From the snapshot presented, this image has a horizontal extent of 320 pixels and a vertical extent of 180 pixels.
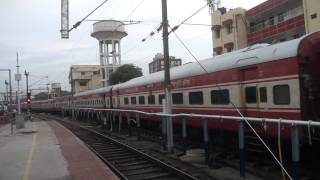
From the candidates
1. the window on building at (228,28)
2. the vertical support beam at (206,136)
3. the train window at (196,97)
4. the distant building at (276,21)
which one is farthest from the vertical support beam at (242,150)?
the window on building at (228,28)

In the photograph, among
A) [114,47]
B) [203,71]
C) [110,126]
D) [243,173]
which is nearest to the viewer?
[243,173]

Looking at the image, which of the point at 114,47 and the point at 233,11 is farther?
the point at 114,47

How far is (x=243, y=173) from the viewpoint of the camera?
37.4 feet

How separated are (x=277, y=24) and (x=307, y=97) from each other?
30753 millimetres

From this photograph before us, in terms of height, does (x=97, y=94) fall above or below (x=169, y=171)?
above

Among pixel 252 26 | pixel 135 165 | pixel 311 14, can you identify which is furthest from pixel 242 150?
pixel 252 26

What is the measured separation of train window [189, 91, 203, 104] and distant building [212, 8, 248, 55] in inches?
1093

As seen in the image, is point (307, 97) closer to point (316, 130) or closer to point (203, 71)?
point (316, 130)

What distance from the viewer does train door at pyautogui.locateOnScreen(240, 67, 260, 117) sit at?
1373 centimetres

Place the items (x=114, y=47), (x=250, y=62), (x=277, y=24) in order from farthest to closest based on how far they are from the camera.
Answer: (x=114, y=47)
(x=277, y=24)
(x=250, y=62)

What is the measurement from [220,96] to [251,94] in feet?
6.73

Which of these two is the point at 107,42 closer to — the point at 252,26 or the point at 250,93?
the point at 252,26

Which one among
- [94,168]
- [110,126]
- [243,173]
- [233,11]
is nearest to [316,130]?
[243,173]

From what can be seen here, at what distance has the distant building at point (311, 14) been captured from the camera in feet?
113
